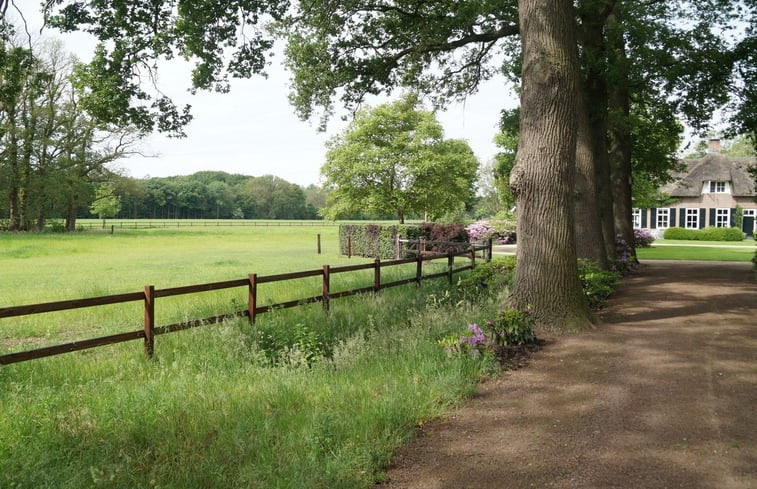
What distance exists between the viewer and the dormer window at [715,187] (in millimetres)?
50062

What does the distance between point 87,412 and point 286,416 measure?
1833 millimetres

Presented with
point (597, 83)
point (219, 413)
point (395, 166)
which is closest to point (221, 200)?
point (395, 166)

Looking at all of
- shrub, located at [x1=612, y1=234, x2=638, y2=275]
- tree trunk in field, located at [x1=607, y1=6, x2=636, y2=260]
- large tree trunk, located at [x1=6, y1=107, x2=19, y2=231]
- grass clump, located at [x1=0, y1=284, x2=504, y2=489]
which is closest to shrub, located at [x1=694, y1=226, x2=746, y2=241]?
tree trunk in field, located at [x1=607, y1=6, x2=636, y2=260]

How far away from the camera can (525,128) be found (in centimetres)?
870

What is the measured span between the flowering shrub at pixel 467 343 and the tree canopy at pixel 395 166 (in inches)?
1469

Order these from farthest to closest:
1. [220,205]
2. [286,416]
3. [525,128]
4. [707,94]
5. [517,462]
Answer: [220,205] < [707,94] < [525,128] < [286,416] < [517,462]

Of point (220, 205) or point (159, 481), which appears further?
point (220, 205)

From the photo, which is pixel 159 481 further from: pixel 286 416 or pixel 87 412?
pixel 87 412

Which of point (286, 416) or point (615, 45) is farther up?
point (615, 45)

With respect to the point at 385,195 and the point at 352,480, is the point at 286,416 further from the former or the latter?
the point at 385,195

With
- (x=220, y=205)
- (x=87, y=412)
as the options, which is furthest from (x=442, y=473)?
(x=220, y=205)

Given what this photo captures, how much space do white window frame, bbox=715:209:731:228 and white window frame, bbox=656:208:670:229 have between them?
387 cm

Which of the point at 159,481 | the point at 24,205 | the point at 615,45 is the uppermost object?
the point at 615,45

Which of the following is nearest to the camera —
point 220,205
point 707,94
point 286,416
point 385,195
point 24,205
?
point 286,416
